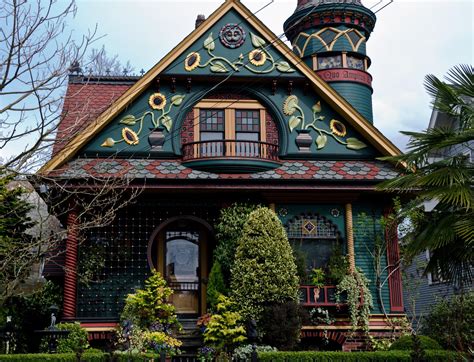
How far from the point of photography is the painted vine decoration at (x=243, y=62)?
19734 millimetres

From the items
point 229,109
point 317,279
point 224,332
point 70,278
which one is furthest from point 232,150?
point 70,278

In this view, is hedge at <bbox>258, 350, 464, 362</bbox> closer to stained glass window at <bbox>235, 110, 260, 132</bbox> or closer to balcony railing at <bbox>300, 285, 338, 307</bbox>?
balcony railing at <bbox>300, 285, 338, 307</bbox>

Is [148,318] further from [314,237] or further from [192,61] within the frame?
[192,61]

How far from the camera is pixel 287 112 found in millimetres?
19938

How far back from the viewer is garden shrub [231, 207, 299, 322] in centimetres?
1670

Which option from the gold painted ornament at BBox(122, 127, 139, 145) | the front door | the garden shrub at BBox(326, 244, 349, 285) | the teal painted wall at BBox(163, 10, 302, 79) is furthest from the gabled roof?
the front door

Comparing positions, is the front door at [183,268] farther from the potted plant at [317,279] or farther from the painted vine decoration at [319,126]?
the painted vine decoration at [319,126]

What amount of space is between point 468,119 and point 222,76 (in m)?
8.14

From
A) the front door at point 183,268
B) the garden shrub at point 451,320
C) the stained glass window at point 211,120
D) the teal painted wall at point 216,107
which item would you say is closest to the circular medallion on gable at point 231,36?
the teal painted wall at point 216,107

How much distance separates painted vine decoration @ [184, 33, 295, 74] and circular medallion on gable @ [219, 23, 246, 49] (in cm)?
29

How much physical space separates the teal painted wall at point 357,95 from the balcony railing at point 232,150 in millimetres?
7300

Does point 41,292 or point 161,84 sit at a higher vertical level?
point 161,84

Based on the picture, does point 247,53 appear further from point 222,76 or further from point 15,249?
point 15,249

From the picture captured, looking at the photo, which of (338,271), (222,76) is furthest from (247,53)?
(338,271)
